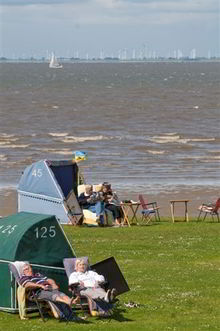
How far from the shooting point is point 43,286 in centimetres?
A: 1580

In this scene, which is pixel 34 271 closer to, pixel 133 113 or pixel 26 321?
pixel 26 321

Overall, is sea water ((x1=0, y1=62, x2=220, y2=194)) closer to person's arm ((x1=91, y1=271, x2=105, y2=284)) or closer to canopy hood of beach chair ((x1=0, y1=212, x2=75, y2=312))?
Result: canopy hood of beach chair ((x1=0, y1=212, x2=75, y2=312))

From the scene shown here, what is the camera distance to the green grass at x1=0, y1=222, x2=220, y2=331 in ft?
51.3

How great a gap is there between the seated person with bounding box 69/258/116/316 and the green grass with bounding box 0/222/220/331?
0.66 ft

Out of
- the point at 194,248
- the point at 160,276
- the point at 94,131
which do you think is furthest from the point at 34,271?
the point at 94,131

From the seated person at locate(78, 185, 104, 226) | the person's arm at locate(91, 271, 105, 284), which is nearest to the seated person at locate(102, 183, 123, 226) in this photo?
the seated person at locate(78, 185, 104, 226)

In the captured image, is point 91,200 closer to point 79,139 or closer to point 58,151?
point 58,151

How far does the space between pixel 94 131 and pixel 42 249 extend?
56.7 metres

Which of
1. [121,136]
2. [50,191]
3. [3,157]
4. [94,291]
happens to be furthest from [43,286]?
[121,136]

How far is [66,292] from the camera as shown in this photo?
16922 mm

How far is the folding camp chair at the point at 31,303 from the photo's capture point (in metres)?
15.8

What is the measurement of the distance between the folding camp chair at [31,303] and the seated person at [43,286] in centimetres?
9

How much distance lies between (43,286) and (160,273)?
4283 millimetres

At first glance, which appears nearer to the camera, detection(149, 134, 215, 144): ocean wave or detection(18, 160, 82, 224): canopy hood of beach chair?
detection(18, 160, 82, 224): canopy hood of beach chair
